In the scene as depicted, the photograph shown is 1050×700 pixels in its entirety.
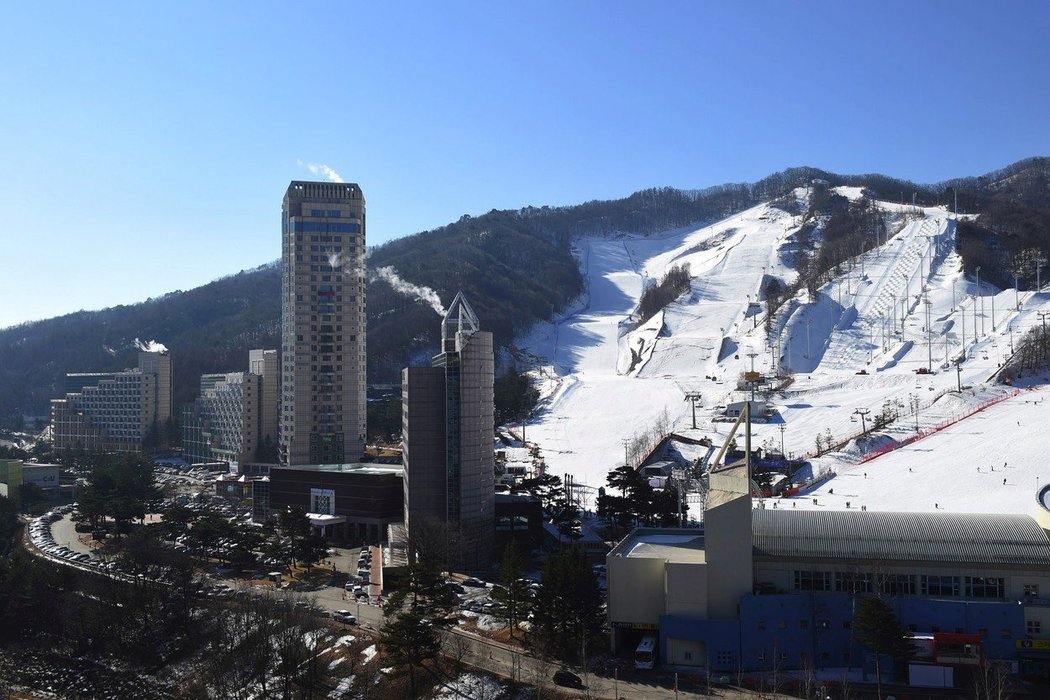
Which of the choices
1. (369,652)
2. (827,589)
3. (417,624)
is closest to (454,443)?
(369,652)

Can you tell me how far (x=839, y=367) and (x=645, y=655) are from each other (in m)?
58.9

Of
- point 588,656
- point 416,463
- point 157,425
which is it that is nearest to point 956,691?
point 588,656

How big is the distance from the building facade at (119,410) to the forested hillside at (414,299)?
11.4 m

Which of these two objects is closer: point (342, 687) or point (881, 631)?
point (881, 631)

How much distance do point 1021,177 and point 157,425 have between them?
150933mm

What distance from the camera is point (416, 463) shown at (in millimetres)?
34500

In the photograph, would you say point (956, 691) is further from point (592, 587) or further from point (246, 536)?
point (246, 536)

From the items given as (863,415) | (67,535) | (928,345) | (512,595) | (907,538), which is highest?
(928,345)

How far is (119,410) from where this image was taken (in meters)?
79.2

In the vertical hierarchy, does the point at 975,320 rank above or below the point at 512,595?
above

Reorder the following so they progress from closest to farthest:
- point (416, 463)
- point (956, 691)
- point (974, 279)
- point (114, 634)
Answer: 1. point (956, 691)
2. point (114, 634)
3. point (416, 463)
4. point (974, 279)

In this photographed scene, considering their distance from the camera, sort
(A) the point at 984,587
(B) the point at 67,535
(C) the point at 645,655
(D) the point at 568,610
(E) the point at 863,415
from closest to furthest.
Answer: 1. (C) the point at 645,655
2. (A) the point at 984,587
3. (D) the point at 568,610
4. (B) the point at 67,535
5. (E) the point at 863,415

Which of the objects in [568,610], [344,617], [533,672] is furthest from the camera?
[344,617]

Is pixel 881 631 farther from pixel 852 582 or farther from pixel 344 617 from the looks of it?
pixel 344 617
